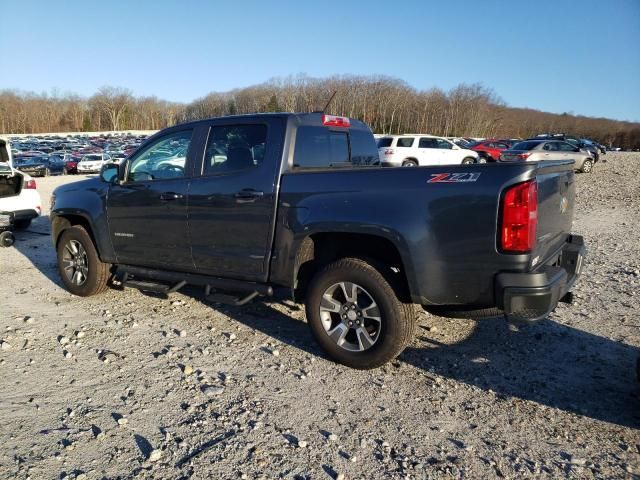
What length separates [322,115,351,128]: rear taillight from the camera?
15.2 ft

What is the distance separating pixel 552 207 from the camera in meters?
3.68

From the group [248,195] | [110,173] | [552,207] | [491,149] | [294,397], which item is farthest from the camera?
[491,149]

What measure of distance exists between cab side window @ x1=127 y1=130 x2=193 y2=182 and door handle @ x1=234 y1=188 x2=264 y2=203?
0.81 metres

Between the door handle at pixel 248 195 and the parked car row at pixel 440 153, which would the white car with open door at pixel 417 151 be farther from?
the door handle at pixel 248 195

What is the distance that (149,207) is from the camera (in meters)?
4.94

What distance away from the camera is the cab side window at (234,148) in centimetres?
432

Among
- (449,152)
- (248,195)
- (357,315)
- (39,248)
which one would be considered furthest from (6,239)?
(449,152)

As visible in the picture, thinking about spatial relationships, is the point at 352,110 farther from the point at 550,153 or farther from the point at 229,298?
the point at 229,298

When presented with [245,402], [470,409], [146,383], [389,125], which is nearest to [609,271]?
[470,409]

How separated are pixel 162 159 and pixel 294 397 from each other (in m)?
2.84

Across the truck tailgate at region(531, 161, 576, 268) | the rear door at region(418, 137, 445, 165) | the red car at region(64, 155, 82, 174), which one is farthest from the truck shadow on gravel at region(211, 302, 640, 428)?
the red car at region(64, 155, 82, 174)

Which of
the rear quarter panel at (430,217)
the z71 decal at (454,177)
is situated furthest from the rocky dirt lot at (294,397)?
the z71 decal at (454,177)

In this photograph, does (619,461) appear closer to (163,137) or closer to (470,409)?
(470,409)

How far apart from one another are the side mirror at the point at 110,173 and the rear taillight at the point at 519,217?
3.96m
